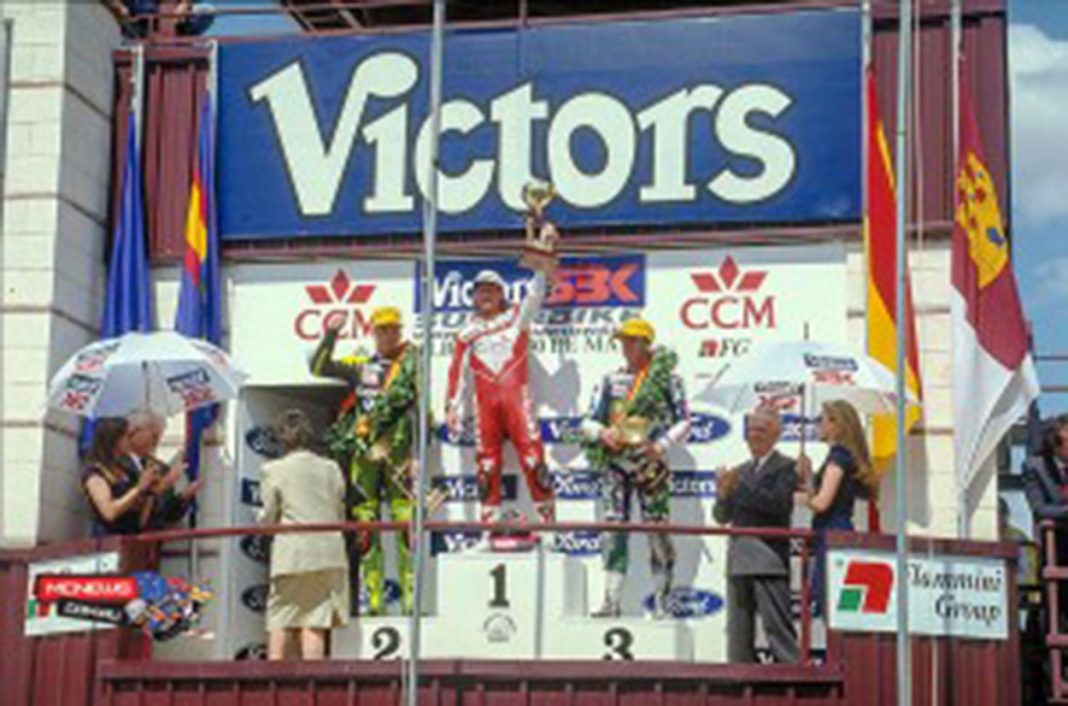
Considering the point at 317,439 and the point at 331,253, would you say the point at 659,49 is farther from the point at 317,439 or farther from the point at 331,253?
the point at 317,439

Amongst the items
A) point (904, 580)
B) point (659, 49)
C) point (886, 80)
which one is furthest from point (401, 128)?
point (904, 580)

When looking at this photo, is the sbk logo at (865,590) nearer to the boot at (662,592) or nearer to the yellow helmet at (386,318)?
the boot at (662,592)

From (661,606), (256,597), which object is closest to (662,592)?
(661,606)

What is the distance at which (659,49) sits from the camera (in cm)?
1748

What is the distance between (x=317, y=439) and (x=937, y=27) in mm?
6077

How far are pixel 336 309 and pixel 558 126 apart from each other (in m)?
2.34

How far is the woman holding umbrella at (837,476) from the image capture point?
1512 cm

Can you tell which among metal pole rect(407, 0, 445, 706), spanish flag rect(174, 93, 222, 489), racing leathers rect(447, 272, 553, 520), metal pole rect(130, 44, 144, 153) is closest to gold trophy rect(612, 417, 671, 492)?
racing leathers rect(447, 272, 553, 520)

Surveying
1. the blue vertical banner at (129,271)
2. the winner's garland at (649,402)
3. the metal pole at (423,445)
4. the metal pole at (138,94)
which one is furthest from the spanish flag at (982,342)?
the metal pole at (138,94)

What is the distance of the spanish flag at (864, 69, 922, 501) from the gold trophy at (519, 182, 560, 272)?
2425mm

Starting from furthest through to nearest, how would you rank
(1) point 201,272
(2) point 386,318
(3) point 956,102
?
(1) point 201,272 → (2) point 386,318 → (3) point 956,102

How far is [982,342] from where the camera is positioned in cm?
1602

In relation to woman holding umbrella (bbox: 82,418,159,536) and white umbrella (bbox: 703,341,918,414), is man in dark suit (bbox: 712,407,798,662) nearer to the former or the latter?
white umbrella (bbox: 703,341,918,414)

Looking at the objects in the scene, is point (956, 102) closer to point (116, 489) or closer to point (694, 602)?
point (694, 602)
